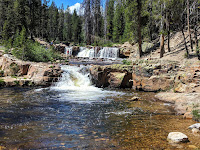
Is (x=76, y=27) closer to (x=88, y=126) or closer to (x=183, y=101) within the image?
(x=183, y=101)

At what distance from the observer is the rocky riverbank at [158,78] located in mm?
10570

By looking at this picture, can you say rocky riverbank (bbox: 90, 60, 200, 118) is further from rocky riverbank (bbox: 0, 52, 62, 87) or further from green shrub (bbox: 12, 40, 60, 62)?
green shrub (bbox: 12, 40, 60, 62)

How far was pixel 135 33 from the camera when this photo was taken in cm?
2366

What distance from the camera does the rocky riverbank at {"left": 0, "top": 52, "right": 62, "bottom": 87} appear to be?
14735mm

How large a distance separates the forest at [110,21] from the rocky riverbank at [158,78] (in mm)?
3739

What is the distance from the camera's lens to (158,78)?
12.9 metres

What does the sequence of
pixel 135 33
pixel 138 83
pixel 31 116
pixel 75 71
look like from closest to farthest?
pixel 31 116 → pixel 138 83 → pixel 75 71 → pixel 135 33

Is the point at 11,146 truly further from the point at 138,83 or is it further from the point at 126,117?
the point at 138,83

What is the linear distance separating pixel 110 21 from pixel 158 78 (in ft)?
156

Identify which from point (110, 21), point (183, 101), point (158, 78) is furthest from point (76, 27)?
point (183, 101)

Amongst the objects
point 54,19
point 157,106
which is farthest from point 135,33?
point 54,19

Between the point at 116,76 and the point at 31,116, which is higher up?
the point at 116,76

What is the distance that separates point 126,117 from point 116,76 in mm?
7733

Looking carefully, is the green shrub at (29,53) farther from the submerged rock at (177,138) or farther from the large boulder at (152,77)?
the submerged rock at (177,138)
